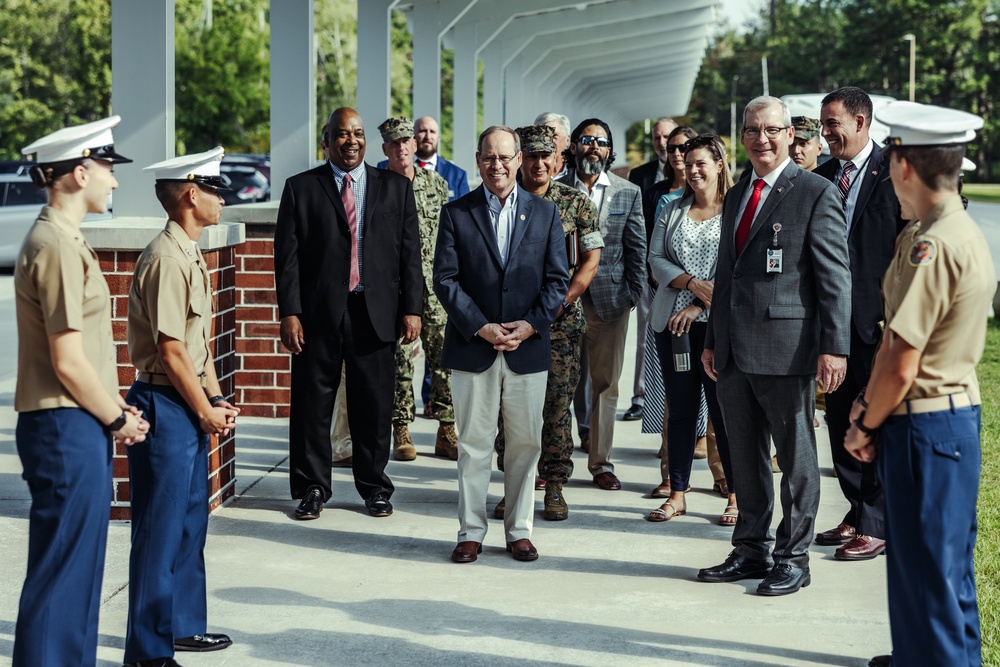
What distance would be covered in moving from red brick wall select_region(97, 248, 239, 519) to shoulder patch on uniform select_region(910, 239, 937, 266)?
→ 351 centimetres

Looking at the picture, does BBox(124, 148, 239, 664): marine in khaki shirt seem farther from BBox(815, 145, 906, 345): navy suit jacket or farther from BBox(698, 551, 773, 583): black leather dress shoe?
BBox(815, 145, 906, 345): navy suit jacket

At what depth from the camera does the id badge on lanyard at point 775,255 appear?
5539mm

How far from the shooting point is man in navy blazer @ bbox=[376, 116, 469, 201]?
10070 mm

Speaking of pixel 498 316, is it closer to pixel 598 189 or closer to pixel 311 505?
pixel 311 505

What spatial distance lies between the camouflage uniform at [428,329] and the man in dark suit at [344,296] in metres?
1.28

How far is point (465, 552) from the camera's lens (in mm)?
6121

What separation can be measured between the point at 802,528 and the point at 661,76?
3043 cm

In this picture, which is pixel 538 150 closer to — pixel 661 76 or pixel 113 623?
pixel 113 623

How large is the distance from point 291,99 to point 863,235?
4795mm

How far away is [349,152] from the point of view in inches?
278

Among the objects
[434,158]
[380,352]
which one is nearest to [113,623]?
[380,352]

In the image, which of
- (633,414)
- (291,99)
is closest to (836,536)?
(633,414)

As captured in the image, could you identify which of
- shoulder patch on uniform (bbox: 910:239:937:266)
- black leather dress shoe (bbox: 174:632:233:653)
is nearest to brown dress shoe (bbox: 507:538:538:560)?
black leather dress shoe (bbox: 174:632:233:653)

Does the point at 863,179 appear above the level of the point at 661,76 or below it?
below
